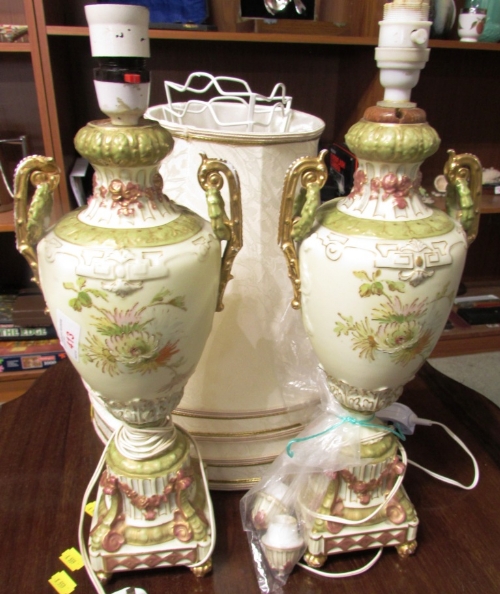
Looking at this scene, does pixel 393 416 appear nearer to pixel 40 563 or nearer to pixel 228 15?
pixel 40 563

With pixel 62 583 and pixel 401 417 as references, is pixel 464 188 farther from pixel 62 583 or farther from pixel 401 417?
pixel 62 583

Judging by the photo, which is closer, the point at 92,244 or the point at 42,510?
the point at 92,244

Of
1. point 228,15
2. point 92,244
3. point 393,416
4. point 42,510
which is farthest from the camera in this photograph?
point 228,15

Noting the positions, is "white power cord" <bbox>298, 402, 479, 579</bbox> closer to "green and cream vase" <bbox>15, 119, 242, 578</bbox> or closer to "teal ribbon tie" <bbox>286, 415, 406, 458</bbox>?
"teal ribbon tie" <bbox>286, 415, 406, 458</bbox>

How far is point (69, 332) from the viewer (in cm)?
60

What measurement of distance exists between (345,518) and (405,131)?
0.51m

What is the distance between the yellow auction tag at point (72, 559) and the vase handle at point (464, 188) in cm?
65

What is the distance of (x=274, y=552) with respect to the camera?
0.71 m

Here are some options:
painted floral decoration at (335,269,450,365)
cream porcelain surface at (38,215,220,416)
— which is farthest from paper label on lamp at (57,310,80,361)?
painted floral decoration at (335,269,450,365)

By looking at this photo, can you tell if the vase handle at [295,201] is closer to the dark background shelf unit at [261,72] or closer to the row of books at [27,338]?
the dark background shelf unit at [261,72]

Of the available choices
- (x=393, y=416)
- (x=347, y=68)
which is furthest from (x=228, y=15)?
(x=393, y=416)

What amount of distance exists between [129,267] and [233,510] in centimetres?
45

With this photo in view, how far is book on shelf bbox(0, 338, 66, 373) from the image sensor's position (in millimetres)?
1519

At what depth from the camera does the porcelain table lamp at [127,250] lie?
549 millimetres
